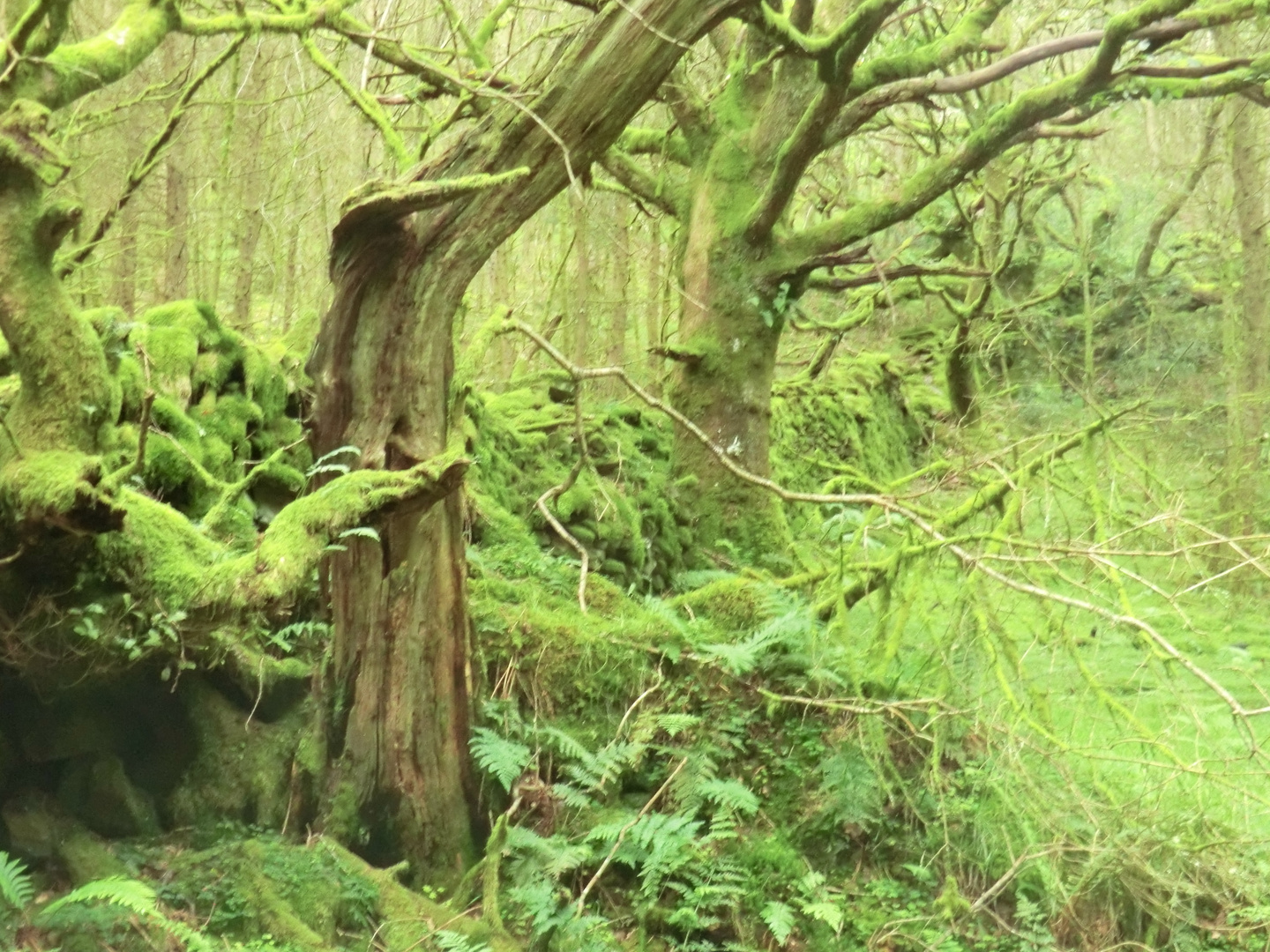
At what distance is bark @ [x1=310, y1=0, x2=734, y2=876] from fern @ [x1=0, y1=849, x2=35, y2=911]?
1.14 meters

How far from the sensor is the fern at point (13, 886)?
8.45 feet

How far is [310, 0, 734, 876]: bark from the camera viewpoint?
3.33 meters

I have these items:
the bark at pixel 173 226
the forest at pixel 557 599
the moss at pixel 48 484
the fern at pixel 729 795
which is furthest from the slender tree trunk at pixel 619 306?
the moss at pixel 48 484

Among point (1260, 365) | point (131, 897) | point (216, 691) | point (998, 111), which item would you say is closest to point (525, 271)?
point (998, 111)

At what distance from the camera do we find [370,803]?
372 centimetres

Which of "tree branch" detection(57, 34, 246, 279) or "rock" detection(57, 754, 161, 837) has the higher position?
"tree branch" detection(57, 34, 246, 279)

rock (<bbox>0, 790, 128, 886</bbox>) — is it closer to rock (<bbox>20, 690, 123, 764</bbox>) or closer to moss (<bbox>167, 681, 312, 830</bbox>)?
rock (<bbox>20, 690, 123, 764</bbox>)

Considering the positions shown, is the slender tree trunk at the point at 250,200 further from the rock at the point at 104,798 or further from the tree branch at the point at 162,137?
the rock at the point at 104,798

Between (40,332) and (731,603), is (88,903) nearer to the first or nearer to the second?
(40,332)

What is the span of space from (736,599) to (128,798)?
10.3 feet

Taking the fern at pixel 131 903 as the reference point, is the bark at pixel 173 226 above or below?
above

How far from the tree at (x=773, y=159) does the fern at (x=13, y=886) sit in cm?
456

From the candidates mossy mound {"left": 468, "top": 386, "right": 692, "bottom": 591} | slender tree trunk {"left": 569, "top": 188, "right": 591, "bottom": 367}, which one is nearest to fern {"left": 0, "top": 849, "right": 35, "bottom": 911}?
mossy mound {"left": 468, "top": 386, "right": 692, "bottom": 591}

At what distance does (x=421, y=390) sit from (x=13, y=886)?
196cm
